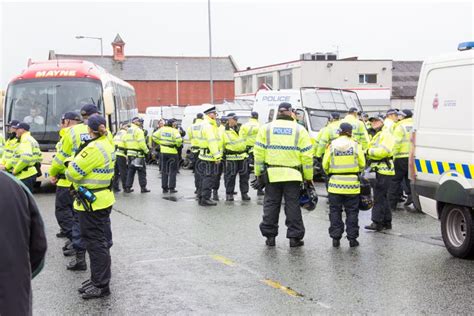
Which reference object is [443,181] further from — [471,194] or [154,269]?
[154,269]

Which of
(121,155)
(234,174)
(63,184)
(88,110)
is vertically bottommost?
(234,174)

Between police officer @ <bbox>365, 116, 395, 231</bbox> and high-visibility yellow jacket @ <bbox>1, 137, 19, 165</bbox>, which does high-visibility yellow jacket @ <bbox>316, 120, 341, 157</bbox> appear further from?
high-visibility yellow jacket @ <bbox>1, 137, 19, 165</bbox>

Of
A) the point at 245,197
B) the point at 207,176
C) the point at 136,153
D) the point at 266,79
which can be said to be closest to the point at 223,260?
the point at 207,176

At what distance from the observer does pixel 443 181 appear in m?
7.79

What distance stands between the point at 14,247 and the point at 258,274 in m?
4.72

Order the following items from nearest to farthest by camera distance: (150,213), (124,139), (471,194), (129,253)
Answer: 1. (471,194)
2. (129,253)
3. (150,213)
4. (124,139)

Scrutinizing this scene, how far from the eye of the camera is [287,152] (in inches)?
338

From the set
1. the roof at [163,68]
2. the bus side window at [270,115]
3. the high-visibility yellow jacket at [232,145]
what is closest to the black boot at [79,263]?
the high-visibility yellow jacket at [232,145]

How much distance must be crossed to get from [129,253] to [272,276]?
7.49ft

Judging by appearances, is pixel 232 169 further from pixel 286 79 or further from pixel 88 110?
pixel 286 79

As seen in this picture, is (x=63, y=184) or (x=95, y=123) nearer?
(x=95, y=123)

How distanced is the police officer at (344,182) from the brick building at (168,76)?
7085cm

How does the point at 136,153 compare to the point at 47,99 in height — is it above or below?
below

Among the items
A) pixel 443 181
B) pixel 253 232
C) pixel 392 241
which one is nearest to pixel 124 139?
pixel 253 232
